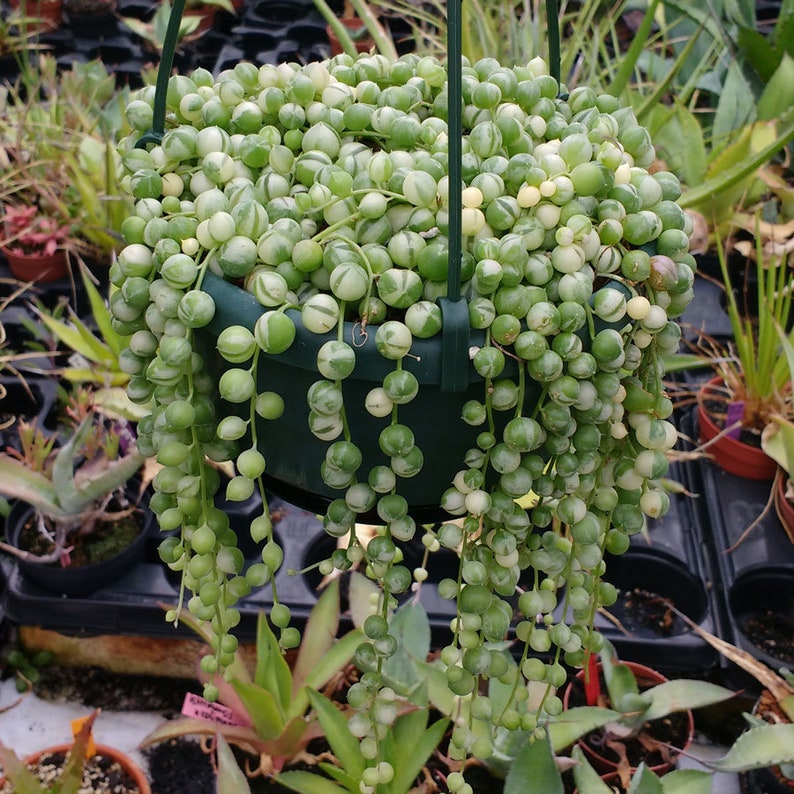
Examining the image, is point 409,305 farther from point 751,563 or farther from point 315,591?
point 751,563

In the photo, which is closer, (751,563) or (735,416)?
(751,563)

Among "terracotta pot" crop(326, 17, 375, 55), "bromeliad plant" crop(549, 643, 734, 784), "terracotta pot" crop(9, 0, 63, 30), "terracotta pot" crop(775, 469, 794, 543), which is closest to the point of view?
"bromeliad plant" crop(549, 643, 734, 784)

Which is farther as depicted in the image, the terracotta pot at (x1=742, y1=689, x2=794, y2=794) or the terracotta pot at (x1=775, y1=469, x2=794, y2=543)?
the terracotta pot at (x1=775, y1=469, x2=794, y2=543)

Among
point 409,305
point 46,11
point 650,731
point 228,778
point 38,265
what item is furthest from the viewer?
point 46,11

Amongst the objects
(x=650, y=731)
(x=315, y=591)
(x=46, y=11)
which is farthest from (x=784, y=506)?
(x=46, y=11)

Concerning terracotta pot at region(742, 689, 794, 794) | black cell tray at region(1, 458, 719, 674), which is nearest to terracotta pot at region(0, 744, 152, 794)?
black cell tray at region(1, 458, 719, 674)

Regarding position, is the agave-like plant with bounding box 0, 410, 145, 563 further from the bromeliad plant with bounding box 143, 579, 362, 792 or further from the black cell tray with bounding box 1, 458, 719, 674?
the bromeliad plant with bounding box 143, 579, 362, 792

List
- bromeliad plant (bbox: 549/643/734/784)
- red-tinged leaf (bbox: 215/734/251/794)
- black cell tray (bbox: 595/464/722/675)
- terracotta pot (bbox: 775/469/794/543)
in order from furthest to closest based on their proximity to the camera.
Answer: terracotta pot (bbox: 775/469/794/543)
black cell tray (bbox: 595/464/722/675)
bromeliad plant (bbox: 549/643/734/784)
red-tinged leaf (bbox: 215/734/251/794)

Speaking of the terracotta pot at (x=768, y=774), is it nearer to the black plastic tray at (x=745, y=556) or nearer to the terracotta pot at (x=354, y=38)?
the black plastic tray at (x=745, y=556)
